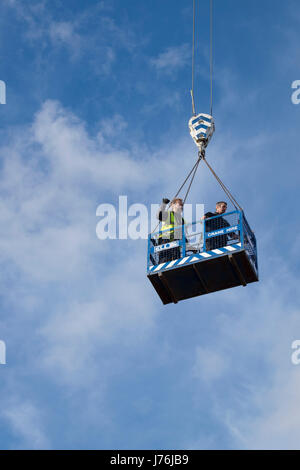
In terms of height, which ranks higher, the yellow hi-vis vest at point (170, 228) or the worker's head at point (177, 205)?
the worker's head at point (177, 205)

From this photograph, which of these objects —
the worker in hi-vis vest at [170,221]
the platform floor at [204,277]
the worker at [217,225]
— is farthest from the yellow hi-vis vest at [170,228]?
the platform floor at [204,277]

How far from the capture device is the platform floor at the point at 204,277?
34.3 metres

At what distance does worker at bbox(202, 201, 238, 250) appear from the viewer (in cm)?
3462

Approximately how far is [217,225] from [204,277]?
171 centimetres

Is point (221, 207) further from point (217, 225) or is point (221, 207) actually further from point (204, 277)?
point (204, 277)

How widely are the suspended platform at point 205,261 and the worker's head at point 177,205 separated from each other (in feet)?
2.42

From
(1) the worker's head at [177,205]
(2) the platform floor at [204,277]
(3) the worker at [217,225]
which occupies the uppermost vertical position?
(1) the worker's head at [177,205]

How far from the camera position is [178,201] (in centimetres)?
3600

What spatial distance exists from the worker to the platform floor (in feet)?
1.94

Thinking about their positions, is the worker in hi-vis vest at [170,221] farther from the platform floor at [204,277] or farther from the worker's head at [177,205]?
the platform floor at [204,277]

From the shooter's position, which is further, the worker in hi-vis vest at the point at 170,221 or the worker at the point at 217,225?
the worker in hi-vis vest at the point at 170,221

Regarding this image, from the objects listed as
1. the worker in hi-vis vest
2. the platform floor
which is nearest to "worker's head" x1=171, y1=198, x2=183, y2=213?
the worker in hi-vis vest
